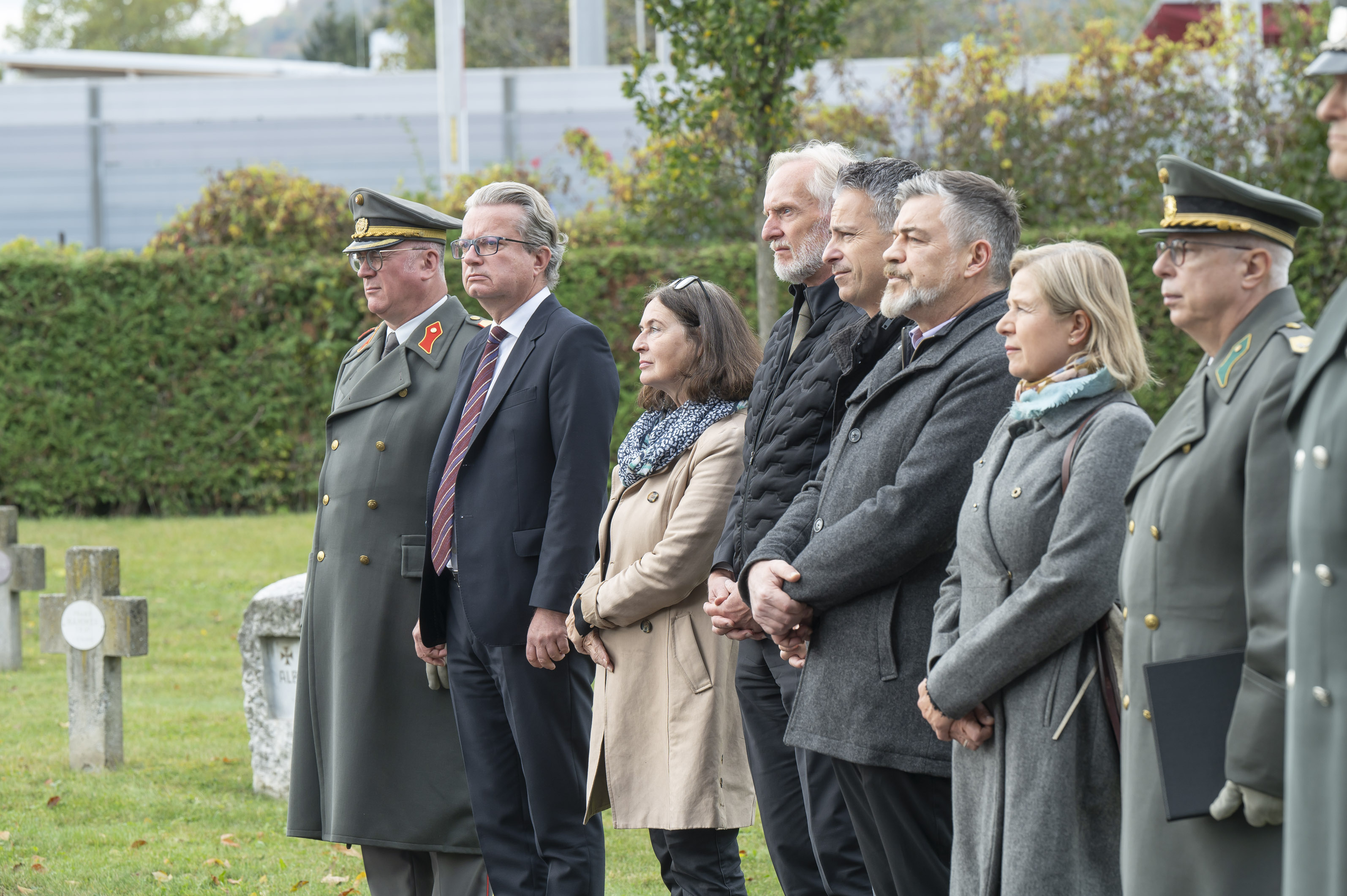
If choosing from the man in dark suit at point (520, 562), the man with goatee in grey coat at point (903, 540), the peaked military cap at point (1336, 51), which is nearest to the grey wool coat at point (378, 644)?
the man in dark suit at point (520, 562)

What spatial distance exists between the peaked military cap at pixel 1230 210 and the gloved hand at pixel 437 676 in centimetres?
261

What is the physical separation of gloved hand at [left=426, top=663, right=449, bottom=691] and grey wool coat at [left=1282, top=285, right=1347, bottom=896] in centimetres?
278

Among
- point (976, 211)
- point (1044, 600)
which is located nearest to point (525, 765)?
point (1044, 600)

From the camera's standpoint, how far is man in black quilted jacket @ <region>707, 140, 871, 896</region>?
3496mm

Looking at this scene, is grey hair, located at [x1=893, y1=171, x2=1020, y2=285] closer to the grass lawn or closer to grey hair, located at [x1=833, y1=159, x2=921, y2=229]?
grey hair, located at [x1=833, y1=159, x2=921, y2=229]

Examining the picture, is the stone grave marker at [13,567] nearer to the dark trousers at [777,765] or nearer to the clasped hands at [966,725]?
the dark trousers at [777,765]

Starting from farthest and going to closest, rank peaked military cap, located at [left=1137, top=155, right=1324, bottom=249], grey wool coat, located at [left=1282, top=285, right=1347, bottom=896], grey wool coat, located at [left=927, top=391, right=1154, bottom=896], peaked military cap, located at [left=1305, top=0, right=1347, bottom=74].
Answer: grey wool coat, located at [left=927, top=391, right=1154, bottom=896], peaked military cap, located at [left=1137, top=155, right=1324, bottom=249], peaked military cap, located at [left=1305, top=0, right=1347, bottom=74], grey wool coat, located at [left=1282, top=285, right=1347, bottom=896]

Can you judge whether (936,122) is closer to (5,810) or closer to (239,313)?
(239,313)

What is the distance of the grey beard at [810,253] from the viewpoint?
3896mm

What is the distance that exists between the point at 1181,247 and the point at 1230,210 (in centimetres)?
11

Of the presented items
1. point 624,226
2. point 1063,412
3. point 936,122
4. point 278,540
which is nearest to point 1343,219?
point 936,122

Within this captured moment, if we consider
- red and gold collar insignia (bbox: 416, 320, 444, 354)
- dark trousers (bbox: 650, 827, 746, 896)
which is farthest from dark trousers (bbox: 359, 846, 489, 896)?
red and gold collar insignia (bbox: 416, 320, 444, 354)

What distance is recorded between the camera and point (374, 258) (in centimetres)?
447

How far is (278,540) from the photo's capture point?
12469 mm
